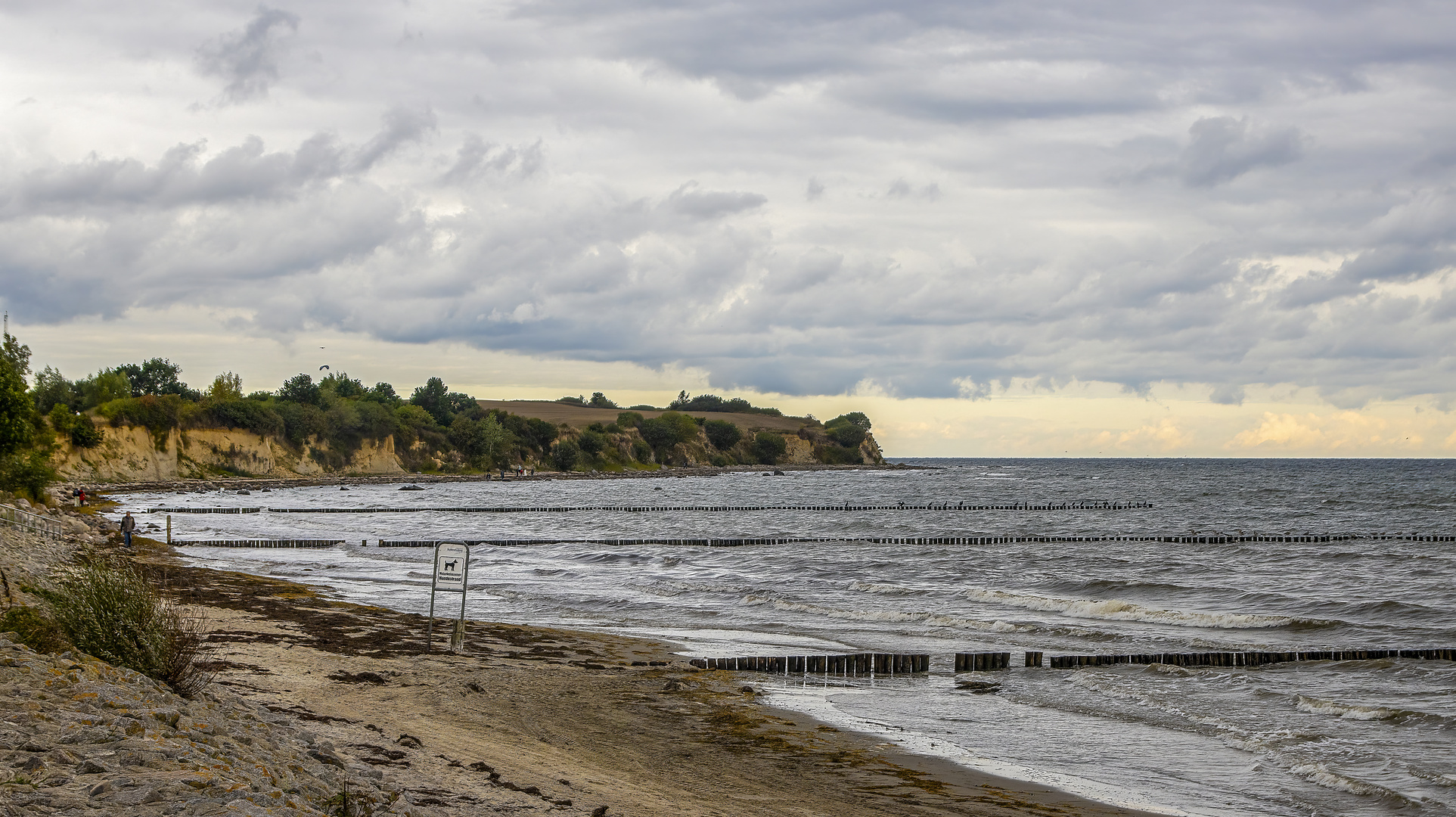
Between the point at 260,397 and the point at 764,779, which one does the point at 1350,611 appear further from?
the point at 260,397

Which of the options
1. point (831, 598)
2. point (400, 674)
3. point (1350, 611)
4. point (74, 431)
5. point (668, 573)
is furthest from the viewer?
point (74, 431)

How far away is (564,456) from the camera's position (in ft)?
630

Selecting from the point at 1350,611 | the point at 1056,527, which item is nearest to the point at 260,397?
the point at 1056,527

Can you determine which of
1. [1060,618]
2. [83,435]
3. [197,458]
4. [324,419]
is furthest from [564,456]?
[1060,618]

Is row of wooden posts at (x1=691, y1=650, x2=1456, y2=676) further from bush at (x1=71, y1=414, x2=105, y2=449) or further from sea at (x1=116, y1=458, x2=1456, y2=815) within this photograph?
bush at (x1=71, y1=414, x2=105, y2=449)

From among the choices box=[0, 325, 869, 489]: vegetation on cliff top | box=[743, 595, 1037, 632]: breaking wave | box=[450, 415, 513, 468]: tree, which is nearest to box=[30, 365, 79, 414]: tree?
box=[0, 325, 869, 489]: vegetation on cliff top

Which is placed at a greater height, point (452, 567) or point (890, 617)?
point (452, 567)

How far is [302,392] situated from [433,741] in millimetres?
169309

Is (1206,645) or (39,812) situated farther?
(1206,645)

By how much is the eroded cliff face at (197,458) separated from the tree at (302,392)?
49.1 feet

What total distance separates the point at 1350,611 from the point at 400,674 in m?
22.3

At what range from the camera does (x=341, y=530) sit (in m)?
54.2

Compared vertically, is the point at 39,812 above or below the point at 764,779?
above

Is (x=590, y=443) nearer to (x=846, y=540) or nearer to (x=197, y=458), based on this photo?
(x=197, y=458)
